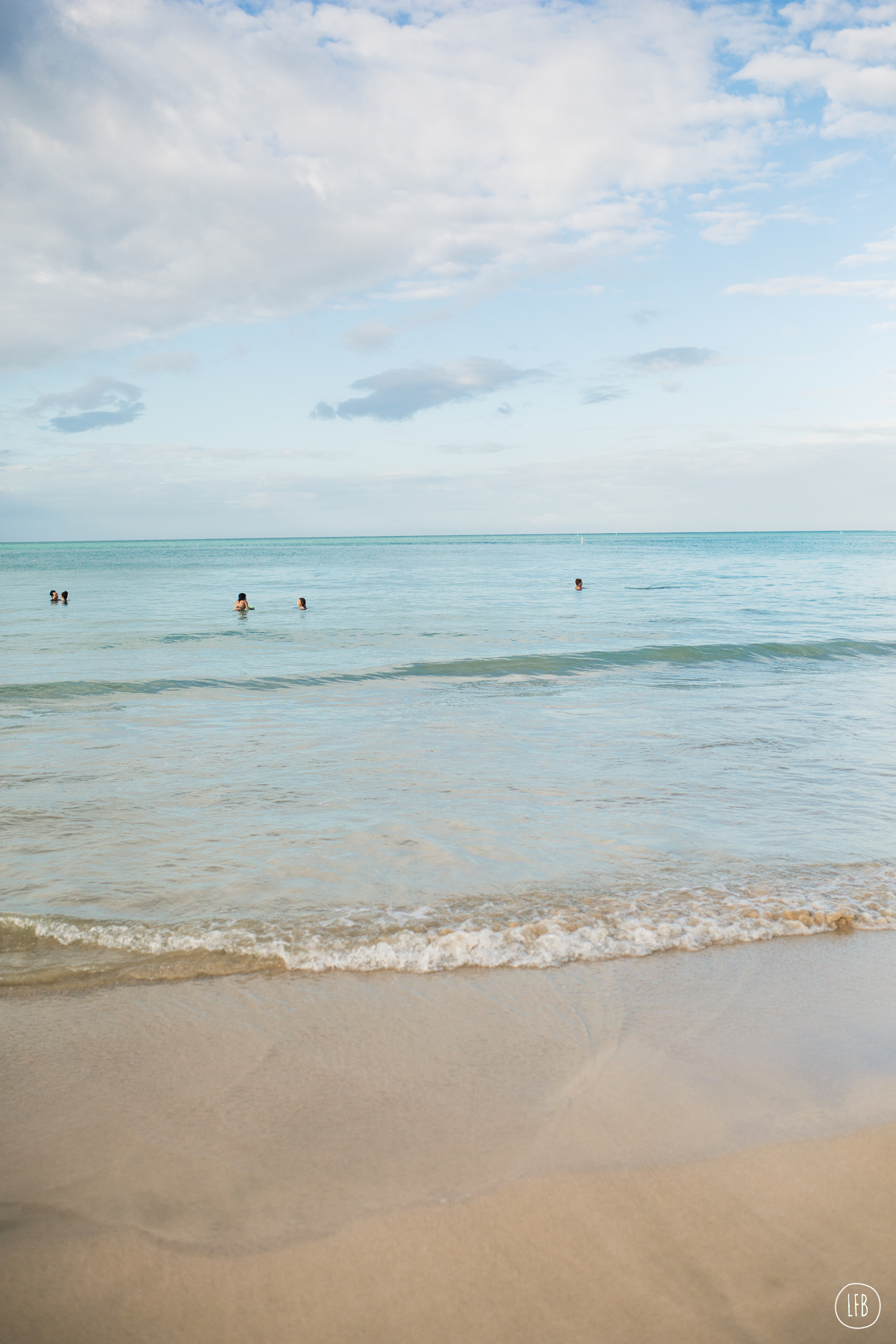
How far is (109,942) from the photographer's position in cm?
459

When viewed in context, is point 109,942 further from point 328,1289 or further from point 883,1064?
point 883,1064

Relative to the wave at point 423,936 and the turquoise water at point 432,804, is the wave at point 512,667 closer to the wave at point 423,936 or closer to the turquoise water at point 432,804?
the turquoise water at point 432,804

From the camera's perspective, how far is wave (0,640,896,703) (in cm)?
1435

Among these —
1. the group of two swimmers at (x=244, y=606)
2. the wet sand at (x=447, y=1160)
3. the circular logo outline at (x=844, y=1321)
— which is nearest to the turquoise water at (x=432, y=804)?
the wet sand at (x=447, y=1160)

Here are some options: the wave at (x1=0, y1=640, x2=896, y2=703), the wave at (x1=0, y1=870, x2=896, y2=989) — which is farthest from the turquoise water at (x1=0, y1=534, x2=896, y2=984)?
the wave at (x1=0, y1=640, x2=896, y2=703)

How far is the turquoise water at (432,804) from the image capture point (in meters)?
4.77

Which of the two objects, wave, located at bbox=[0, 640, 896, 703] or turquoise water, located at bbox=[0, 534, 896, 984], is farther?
wave, located at bbox=[0, 640, 896, 703]

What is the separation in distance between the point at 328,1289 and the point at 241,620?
2609cm

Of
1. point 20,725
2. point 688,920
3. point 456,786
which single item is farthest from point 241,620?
point 688,920

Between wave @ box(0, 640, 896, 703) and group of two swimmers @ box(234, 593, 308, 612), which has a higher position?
group of two swimmers @ box(234, 593, 308, 612)

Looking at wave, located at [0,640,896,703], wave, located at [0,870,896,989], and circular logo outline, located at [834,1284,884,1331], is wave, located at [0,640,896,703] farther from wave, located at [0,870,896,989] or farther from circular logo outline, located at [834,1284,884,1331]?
circular logo outline, located at [834,1284,884,1331]

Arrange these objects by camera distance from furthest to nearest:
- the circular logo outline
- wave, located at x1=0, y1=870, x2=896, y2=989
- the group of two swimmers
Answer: the group of two swimmers → wave, located at x1=0, y1=870, x2=896, y2=989 → the circular logo outline

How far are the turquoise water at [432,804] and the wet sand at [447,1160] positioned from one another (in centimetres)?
60

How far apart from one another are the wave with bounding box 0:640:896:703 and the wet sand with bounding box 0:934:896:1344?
11085mm
